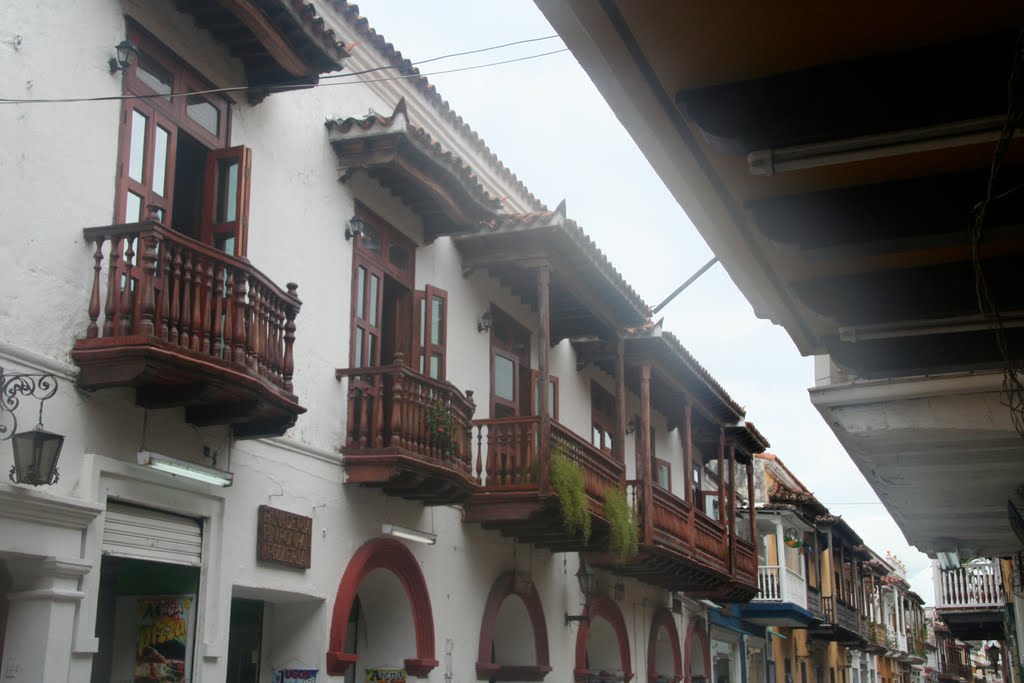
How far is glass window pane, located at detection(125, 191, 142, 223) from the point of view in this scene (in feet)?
29.3

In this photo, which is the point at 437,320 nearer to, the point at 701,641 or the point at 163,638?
the point at 163,638

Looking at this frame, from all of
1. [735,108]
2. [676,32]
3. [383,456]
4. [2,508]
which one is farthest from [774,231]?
[383,456]

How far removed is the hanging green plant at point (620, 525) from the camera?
15383 millimetres

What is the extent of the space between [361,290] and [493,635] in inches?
219

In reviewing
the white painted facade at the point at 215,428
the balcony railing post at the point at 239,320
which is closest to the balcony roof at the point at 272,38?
the white painted facade at the point at 215,428

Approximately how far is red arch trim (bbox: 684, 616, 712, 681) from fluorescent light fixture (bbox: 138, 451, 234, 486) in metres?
15.3

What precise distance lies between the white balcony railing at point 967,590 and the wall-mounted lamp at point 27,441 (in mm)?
26753

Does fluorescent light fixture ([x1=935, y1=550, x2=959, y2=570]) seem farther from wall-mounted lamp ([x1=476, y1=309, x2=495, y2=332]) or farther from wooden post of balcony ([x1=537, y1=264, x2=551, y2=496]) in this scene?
wall-mounted lamp ([x1=476, y1=309, x2=495, y2=332])

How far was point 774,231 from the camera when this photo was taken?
13.3 feet

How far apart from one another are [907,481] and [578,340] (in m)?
10.7

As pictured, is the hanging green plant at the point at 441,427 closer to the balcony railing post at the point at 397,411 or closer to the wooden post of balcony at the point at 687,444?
the balcony railing post at the point at 397,411

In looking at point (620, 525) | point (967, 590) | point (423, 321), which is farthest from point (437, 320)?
point (967, 590)

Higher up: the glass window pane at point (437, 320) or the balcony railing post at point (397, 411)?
the glass window pane at point (437, 320)

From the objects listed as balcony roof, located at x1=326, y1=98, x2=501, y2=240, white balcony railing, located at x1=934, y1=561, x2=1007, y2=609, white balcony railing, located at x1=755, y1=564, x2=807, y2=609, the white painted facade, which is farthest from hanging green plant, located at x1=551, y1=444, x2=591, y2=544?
white balcony railing, located at x1=934, y1=561, x2=1007, y2=609
